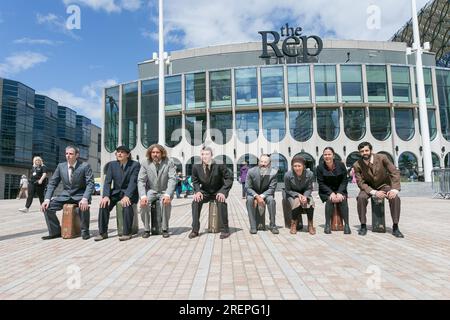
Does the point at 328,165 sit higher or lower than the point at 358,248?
higher

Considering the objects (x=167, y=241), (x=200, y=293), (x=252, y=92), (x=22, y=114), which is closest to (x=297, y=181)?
(x=167, y=241)

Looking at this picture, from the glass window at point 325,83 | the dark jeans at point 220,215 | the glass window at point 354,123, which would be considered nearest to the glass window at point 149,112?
the glass window at point 325,83

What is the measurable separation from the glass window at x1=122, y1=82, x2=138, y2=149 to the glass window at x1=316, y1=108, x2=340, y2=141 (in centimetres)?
2087

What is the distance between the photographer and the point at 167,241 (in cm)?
635

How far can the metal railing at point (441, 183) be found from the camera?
56.2 feet

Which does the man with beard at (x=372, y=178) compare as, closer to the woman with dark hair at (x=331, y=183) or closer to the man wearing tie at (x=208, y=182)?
the woman with dark hair at (x=331, y=183)

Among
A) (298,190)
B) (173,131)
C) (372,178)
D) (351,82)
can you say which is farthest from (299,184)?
(351,82)

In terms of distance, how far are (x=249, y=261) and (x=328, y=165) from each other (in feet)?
10.8

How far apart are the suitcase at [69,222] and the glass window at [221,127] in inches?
1229

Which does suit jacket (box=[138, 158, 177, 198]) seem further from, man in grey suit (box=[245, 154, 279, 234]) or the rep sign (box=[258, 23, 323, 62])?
the rep sign (box=[258, 23, 323, 62])

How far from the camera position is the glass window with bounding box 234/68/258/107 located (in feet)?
125

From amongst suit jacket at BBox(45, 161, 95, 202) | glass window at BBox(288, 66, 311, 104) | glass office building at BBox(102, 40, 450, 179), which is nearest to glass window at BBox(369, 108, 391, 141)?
glass office building at BBox(102, 40, 450, 179)

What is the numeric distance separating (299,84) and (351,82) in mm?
5554
